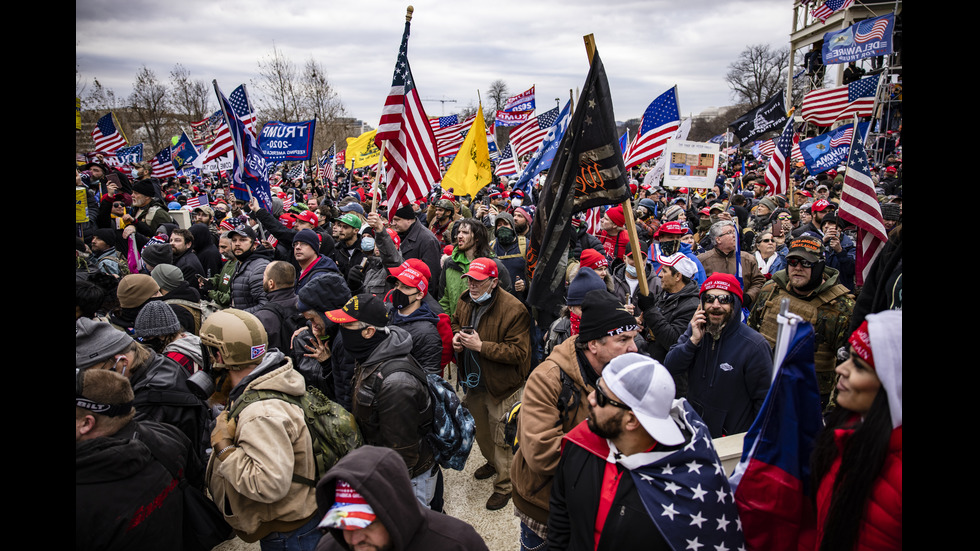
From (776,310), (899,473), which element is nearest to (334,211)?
(776,310)

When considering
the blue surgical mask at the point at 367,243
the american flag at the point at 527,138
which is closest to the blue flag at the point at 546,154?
the american flag at the point at 527,138

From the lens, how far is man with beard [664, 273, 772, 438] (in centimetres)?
348

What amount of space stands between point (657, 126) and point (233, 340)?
339 inches

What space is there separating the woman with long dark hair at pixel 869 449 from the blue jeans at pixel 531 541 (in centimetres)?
165

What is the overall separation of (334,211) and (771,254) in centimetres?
971

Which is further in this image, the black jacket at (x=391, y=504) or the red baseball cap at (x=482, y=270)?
the red baseball cap at (x=482, y=270)

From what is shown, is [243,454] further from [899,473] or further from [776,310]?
[776,310]

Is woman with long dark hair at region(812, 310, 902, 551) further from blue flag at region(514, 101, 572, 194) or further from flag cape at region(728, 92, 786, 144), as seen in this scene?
flag cape at region(728, 92, 786, 144)

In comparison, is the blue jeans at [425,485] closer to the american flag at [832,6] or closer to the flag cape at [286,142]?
the flag cape at [286,142]

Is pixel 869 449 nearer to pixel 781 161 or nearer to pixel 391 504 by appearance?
pixel 391 504

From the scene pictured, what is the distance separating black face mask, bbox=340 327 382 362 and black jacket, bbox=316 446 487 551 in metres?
1.47

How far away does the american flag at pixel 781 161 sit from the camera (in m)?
10.7

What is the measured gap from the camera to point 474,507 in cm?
477

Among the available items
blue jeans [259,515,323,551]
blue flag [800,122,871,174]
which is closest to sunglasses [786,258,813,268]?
blue jeans [259,515,323,551]
